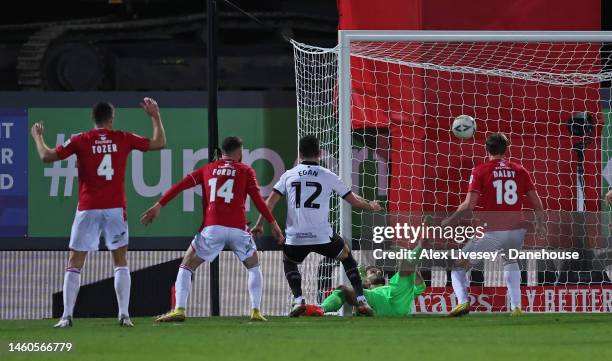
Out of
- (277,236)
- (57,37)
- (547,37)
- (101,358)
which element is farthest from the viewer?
(57,37)

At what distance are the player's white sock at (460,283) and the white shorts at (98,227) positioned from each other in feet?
11.0

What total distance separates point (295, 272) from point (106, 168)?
2.45 m

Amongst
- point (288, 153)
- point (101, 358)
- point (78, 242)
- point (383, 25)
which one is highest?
point (383, 25)

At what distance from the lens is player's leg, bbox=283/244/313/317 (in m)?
13.7

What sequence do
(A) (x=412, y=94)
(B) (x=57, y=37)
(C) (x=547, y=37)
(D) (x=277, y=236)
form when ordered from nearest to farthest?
1. (D) (x=277, y=236)
2. (C) (x=547, y=37)
3. (A) (x=412, y=94)
4. (B) (x=57, y=37)

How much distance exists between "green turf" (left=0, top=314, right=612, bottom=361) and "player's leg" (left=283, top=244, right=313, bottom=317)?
320 millimetres

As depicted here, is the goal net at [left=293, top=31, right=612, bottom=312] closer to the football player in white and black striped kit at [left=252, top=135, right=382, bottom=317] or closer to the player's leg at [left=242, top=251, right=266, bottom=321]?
the football player in white and black striped kit at [left=252, top=135, right=382, bottom=317]

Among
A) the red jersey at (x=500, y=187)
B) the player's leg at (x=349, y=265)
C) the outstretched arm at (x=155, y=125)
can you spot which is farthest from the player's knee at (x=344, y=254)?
the outstretched arm at (x=155, y=125)

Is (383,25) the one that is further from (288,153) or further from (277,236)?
(277,236)

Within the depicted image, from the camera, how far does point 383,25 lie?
17.0 m

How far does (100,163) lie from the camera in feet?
40.1

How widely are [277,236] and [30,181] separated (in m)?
5.83

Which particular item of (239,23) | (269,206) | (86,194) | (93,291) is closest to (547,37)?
(269,206)

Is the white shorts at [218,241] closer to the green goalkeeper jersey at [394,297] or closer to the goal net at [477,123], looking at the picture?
the green goalkeeper jersey at [394,297]
